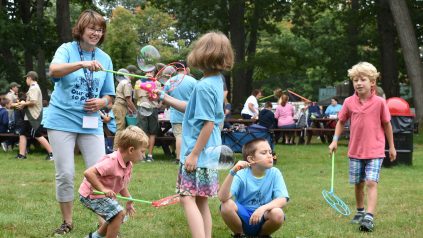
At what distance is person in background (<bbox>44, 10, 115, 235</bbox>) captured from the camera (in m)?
6.23

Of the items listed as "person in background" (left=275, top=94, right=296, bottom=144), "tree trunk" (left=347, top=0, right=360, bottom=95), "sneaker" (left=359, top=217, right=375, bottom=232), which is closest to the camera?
"sneaker" (left=359, top=217, right=375, bottom=232)

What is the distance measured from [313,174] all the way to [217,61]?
7896 millimetres

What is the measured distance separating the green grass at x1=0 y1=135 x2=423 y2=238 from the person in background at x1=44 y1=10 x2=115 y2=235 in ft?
2.15

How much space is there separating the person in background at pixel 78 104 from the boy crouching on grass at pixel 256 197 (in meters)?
1.26

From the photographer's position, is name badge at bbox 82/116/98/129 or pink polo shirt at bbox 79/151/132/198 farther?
name badge at bbox 82/116/98/129

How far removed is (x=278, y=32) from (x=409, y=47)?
1146 cm

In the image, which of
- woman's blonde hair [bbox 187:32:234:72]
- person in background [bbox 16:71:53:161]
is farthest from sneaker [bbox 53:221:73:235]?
person in background [bbox 16:71:53:161]

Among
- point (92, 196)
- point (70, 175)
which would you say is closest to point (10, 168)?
point (70, 175)

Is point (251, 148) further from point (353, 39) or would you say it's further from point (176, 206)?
point (353, 39)

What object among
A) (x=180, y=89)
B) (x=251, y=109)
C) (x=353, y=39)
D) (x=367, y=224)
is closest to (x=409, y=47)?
(x=353, y=39)

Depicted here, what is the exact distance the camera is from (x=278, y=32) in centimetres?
3650

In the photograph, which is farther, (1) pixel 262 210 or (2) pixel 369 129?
(2) pixel 369 129

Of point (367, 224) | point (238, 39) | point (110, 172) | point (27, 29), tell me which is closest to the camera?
point (110, 172)

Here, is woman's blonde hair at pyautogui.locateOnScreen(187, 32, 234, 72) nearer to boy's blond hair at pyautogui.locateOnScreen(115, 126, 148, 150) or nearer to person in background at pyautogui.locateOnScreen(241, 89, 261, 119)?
boy's blond hair at pyautogui.locateOnScreen(115, 126, 148, 150)
